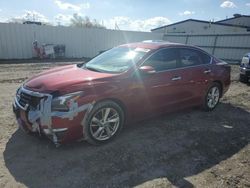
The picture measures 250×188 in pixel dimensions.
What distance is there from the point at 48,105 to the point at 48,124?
26cm

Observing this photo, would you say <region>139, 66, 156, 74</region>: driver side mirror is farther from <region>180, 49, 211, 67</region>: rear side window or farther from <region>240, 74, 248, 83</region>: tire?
<region>240, 74, 248, 83</region>: tire

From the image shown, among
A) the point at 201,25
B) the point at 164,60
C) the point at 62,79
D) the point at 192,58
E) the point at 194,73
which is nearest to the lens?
the point at 62,79

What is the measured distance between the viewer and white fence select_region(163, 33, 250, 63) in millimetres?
16156

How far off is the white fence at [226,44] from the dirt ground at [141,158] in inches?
512

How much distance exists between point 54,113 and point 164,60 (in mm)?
2333

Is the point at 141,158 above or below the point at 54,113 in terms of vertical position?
below

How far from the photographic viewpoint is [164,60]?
4617mm

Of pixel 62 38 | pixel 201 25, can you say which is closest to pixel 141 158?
pixel 62 38

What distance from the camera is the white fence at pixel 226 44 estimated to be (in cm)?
1616

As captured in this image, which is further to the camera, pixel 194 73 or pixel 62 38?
pixel 62 38

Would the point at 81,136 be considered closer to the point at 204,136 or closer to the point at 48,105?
the point at 48,105

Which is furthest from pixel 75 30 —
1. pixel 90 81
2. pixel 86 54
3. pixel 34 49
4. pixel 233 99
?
pixel 90 81

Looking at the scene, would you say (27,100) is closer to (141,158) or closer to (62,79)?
(62,79)

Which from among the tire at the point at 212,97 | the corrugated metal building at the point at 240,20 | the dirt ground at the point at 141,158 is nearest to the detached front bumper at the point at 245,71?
the tire at the point at 212,97
